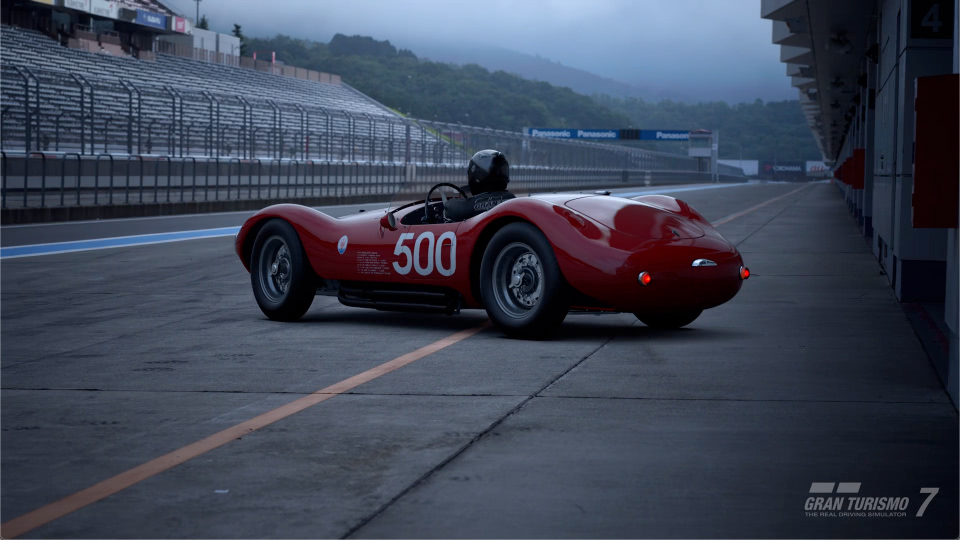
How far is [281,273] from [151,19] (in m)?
61.4

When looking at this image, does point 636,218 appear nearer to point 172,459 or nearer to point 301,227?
point 301,227

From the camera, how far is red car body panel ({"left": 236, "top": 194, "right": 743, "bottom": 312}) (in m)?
7.02

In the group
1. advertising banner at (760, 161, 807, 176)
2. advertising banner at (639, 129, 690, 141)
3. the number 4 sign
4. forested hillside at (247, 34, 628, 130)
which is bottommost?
the number 4 sign

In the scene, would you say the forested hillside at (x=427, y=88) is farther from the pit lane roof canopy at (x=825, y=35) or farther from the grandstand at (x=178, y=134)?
the pit lane roof canopy at (x=825, y=35)

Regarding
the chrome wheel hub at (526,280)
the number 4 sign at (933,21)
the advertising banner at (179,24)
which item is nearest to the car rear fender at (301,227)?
the chrome wheel hub at (526,280)

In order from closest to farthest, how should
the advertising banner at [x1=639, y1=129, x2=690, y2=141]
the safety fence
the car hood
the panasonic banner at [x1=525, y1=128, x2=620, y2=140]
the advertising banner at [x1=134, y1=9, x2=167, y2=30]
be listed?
the car hood < the safety fence < the advertising banner at [x1=134, y1=9, x2=167, y2=30] < the advertising banner at [x1=639, y1=129, x2=690, y2=141] < the panasonic banner at [x1=525, y1=128, x2=620, y2=140]

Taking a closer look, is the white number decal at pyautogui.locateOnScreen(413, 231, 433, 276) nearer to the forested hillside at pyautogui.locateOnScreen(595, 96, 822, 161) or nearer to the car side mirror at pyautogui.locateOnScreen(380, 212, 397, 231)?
the car side mirror at pyautogui.locateOnScreen(380, 212, 397, 231)

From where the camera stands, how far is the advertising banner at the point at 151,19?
65062mm

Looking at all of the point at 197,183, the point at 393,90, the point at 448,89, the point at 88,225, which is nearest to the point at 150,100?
the point at 197,183

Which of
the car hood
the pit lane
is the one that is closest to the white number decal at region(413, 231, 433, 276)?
the pit lane

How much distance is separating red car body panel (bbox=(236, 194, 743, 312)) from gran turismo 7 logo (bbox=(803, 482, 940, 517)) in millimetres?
3293

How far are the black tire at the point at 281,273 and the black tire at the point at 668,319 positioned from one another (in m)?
2.36

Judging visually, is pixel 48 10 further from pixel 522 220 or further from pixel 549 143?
pixel 522 220

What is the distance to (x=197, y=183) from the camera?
1172 inches
